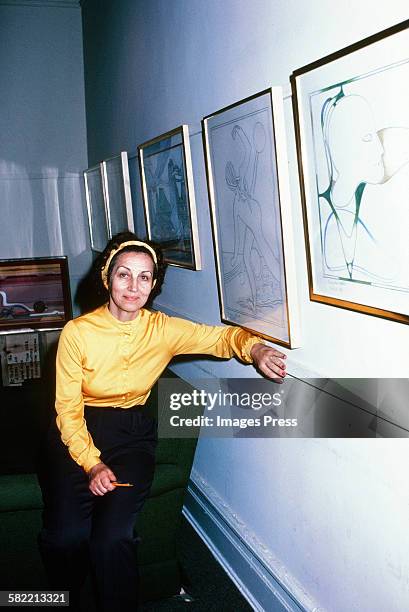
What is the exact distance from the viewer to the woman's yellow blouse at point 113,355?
268cm

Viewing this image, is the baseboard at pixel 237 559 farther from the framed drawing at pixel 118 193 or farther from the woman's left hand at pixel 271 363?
the framed drawing at pixel 118 193

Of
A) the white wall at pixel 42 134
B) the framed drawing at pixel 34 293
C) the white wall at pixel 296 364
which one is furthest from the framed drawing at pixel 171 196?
the white wall at pixel 42 134

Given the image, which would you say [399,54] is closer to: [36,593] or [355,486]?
[355,486]

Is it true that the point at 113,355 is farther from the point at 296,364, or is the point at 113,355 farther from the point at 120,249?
the point at 296,364

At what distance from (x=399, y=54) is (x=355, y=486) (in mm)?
1408

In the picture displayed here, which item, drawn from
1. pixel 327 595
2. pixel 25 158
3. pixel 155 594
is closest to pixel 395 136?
pixel 327 595

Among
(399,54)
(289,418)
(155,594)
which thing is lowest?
(155,594)

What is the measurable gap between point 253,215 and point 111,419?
3.77 ft

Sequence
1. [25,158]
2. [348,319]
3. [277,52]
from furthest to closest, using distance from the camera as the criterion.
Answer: [25,158], [277,52], [348,319]

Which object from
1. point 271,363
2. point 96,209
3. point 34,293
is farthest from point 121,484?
point 34,293

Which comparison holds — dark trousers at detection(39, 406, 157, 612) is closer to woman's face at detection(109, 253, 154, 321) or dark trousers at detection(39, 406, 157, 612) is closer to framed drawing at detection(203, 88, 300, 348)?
woman's face at detection(109, 253, 154, 321)

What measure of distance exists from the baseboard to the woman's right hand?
886 millimetres

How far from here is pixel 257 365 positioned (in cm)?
265

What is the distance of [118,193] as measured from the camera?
5.02 metres
